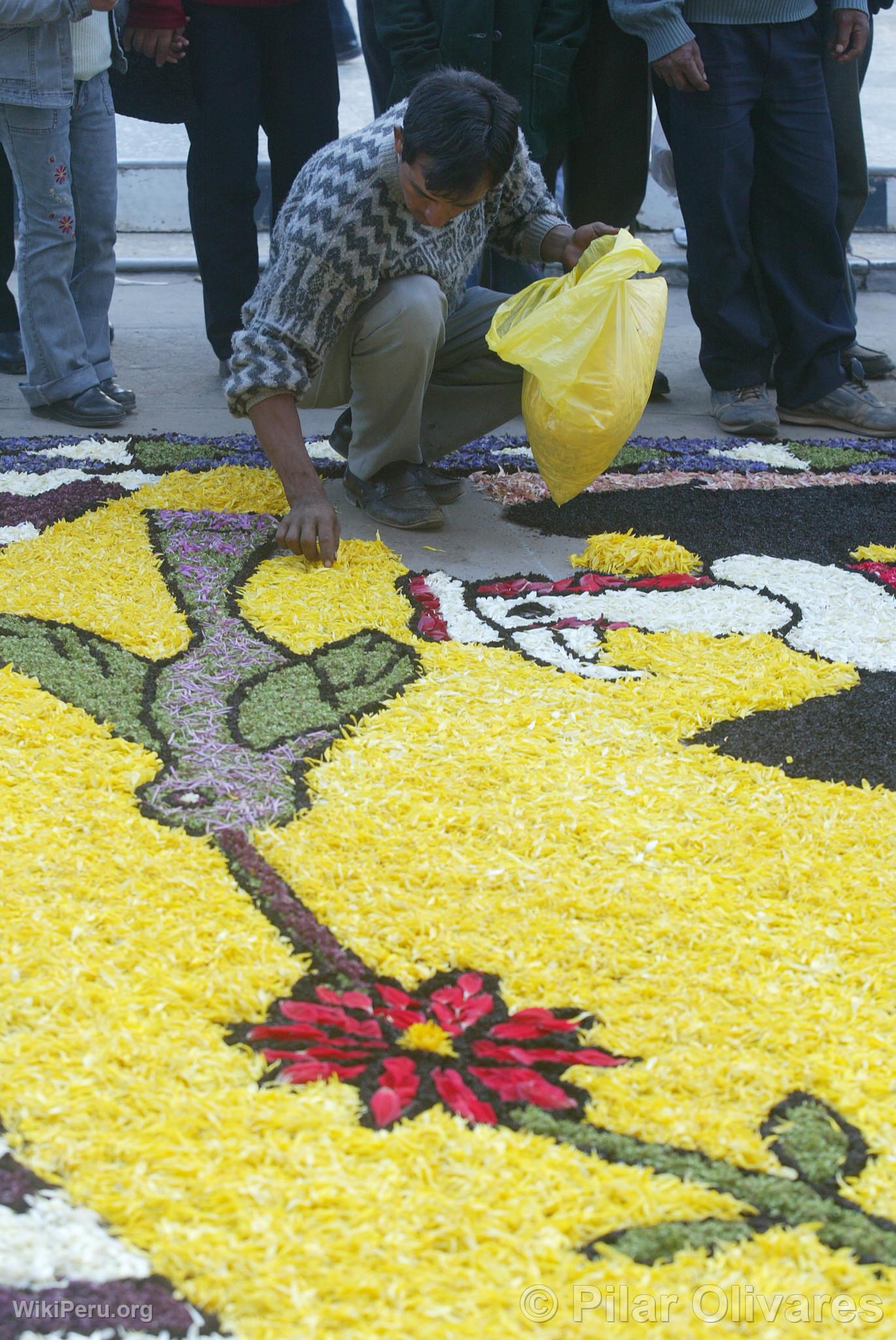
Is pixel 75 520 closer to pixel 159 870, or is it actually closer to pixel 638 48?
pixel 159 870

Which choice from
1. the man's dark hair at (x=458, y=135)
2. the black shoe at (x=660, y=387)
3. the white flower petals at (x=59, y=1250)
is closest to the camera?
the white flower petals at (x=59, y=1250)

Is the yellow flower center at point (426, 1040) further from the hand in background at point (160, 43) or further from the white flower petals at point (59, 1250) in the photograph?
the hand in background at point (160, 43)

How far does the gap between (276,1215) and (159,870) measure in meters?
0.59

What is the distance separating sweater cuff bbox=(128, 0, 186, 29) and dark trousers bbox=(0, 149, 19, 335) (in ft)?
2.07

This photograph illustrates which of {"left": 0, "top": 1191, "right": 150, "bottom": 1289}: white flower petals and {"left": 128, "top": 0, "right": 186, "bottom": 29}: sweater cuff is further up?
{"left": 128, "top": 0, "right": 186, "bottom": 29}: sweater cuff

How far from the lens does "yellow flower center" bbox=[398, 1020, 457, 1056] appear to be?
1.43 meters

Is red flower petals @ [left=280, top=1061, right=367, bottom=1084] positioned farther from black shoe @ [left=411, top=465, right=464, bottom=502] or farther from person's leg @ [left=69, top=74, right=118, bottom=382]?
person's leg @ [left=69, top=74, right=118, bottom=382]

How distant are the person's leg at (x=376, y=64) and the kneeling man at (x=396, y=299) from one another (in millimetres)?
1207

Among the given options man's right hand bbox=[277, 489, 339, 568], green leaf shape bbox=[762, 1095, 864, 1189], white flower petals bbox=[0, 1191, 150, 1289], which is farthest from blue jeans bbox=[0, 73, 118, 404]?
green leaf shape bbox=[762, 1095, 864, 1189]

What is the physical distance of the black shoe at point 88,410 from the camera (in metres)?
3.60

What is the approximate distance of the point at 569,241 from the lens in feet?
9.54

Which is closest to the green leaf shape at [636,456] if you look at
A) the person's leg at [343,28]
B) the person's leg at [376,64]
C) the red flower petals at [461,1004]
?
the person's leg at [376,64]

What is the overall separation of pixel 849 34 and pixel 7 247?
248 centimetres

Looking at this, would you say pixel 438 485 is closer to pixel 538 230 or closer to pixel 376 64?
pixel 538 230
